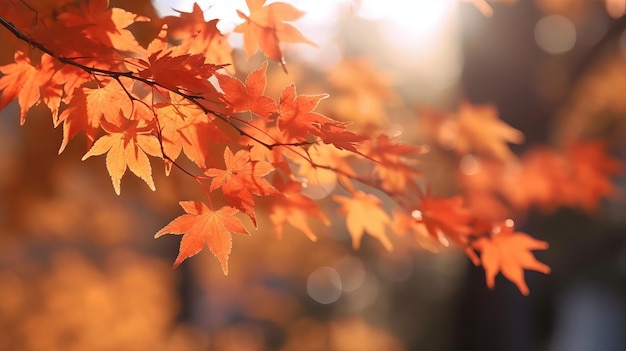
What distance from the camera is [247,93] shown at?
103 centimetres

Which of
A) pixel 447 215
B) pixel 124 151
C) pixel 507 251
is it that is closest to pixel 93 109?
pixel 124 151

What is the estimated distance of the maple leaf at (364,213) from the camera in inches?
58.0

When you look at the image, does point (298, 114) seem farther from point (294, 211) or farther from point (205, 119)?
point (294, 211)

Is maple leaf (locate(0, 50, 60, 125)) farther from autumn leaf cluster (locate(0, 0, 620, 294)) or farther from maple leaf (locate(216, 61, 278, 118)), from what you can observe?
maple leaf (locate(216, 61, 278, 118))

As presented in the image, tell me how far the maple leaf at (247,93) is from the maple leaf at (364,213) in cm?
49

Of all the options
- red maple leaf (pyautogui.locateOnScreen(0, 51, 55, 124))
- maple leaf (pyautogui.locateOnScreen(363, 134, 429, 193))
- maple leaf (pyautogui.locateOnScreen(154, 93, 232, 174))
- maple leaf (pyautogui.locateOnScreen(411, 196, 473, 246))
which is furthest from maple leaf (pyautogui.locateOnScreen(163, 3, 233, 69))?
maple leaf (pyautogui.locateOnScreen(411, 196, 473, 246))

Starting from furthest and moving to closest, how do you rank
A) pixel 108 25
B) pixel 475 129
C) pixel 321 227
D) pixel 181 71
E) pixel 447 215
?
pixel 321 227, pixel 475 129, pixel 447 215, pixel 108 25, pixel 181 71

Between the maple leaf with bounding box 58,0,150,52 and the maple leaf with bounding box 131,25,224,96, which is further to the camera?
the maple leaf with bounding box 58,0,150,52

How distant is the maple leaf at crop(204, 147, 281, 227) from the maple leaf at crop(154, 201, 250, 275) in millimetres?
38

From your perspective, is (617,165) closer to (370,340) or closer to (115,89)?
(115,89)

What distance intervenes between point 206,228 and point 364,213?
1.80ft

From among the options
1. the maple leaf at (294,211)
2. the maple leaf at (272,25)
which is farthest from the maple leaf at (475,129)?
the maple leaf at (272,25)

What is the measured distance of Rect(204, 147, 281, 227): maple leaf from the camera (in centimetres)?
105

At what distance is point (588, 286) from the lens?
1003 cm
